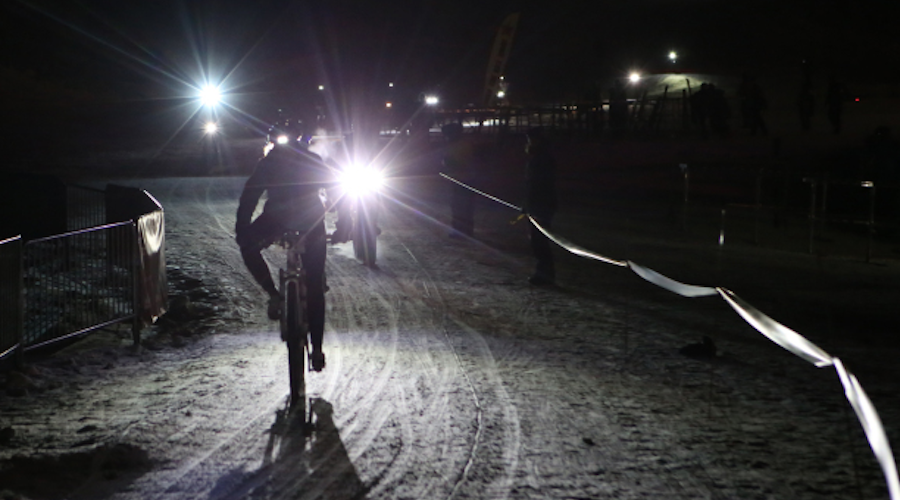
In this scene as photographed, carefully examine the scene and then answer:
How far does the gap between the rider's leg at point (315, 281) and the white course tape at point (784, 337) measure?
112 inches

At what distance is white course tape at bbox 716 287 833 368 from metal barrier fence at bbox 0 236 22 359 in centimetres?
553

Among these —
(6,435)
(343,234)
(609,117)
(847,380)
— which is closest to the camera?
(847,380)

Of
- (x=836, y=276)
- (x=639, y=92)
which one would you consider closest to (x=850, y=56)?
(x=639, y=92)

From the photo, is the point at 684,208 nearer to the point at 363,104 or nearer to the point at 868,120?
the point at 363,104

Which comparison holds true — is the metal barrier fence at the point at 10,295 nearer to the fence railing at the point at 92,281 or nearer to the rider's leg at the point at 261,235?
the fence railing at the point at 92,281

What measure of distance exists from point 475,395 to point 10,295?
12.8 feet

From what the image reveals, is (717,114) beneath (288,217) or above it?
above

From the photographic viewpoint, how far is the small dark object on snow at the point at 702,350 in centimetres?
791

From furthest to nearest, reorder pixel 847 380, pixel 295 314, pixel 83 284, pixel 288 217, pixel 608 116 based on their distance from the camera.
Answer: pixel 608 116
pixel 83 284
pixel 288 217
pixel 295 314
pixel 847 380

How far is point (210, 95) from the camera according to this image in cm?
6575

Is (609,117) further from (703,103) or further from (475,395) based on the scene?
(475,395)

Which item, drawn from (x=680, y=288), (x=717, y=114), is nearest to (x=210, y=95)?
(x=717, y=114)

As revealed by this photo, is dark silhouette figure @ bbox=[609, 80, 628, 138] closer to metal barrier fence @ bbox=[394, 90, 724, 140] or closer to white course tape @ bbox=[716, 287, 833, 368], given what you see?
metal barrier fence @ bbox=[394, 90, 724, 140]

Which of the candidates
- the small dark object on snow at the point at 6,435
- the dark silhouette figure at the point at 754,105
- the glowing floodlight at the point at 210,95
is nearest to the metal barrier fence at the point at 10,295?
the small dark object on snow at the point at 6,435
